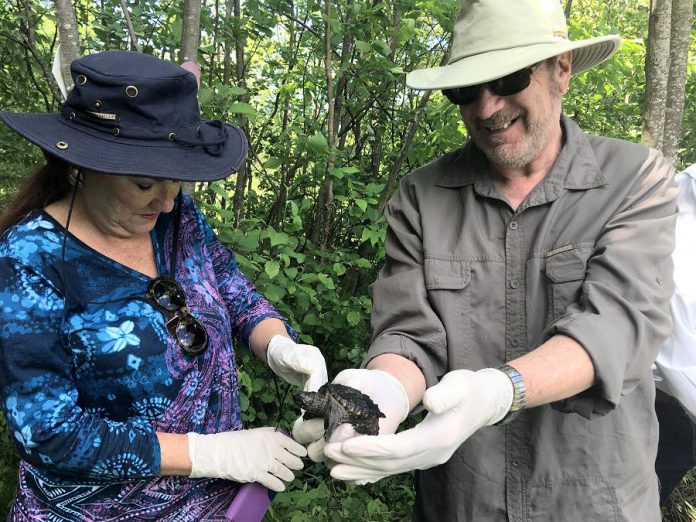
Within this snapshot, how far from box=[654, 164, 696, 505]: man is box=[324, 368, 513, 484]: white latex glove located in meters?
1.12

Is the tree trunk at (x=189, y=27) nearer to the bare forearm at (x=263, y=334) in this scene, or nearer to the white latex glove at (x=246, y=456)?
the bare forearm at (x=263, y=334)

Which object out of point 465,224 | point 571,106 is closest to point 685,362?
point 465,224

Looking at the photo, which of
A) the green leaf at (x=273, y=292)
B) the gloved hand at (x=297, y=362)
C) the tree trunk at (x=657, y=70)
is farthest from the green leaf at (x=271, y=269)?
the tree trunk at (x=657, y=70)

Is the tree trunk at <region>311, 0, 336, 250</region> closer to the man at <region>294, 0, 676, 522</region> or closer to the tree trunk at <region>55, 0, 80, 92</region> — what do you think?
the tree trunk at <region>55, 0, 80, 92</region>

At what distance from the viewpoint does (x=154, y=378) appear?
4.94 ft

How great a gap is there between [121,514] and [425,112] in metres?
3.19

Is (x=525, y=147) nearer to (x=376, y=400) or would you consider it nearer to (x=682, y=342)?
(x=376, y=400)

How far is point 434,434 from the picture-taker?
4.31 feet

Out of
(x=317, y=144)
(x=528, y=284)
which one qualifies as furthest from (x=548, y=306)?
(x=317, y=144)

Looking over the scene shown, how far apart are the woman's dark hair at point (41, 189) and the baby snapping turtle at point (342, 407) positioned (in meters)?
0.92

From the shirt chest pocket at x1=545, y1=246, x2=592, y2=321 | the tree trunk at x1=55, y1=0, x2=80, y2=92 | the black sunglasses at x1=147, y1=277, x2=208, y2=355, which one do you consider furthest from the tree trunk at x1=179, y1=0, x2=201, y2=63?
the shirt chest pocket at x1=545, y1=246, x2=592, y2=321

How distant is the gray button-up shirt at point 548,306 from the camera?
4.92 feet

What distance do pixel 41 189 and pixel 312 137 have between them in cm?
165

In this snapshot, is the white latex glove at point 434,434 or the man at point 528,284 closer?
the white latex glove at point 434,434
